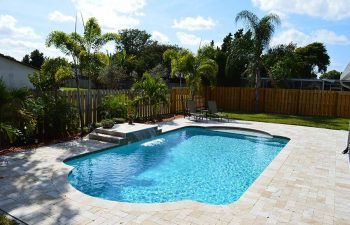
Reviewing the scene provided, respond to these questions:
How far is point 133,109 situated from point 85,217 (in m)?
8.96

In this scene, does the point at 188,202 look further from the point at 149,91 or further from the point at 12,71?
the point at 12,71

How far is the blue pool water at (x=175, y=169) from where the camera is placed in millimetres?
5898

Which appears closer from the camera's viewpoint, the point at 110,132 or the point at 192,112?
the point at 110,132

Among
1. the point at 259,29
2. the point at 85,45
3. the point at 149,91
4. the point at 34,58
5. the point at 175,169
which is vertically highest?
the point at 34,58

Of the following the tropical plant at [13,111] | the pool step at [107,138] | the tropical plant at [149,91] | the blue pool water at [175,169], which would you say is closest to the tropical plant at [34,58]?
the tropical plant at [149,91]

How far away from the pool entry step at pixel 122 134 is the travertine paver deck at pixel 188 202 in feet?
6.26

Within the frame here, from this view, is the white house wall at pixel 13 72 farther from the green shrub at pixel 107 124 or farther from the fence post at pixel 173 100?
the green shrub at pixel 107 124

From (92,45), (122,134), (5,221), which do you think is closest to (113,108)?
(122,134)

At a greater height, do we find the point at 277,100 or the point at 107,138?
the point at 277,100

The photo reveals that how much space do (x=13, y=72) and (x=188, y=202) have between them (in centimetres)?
1614

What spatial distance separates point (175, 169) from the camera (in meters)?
7.55

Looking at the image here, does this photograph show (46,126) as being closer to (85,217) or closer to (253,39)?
(85,217)

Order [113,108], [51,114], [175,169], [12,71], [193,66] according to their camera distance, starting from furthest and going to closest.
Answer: [12,71] < [193,66] < [113,108] < [51,114] < [175,169]

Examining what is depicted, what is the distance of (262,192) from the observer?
533 centimetres
